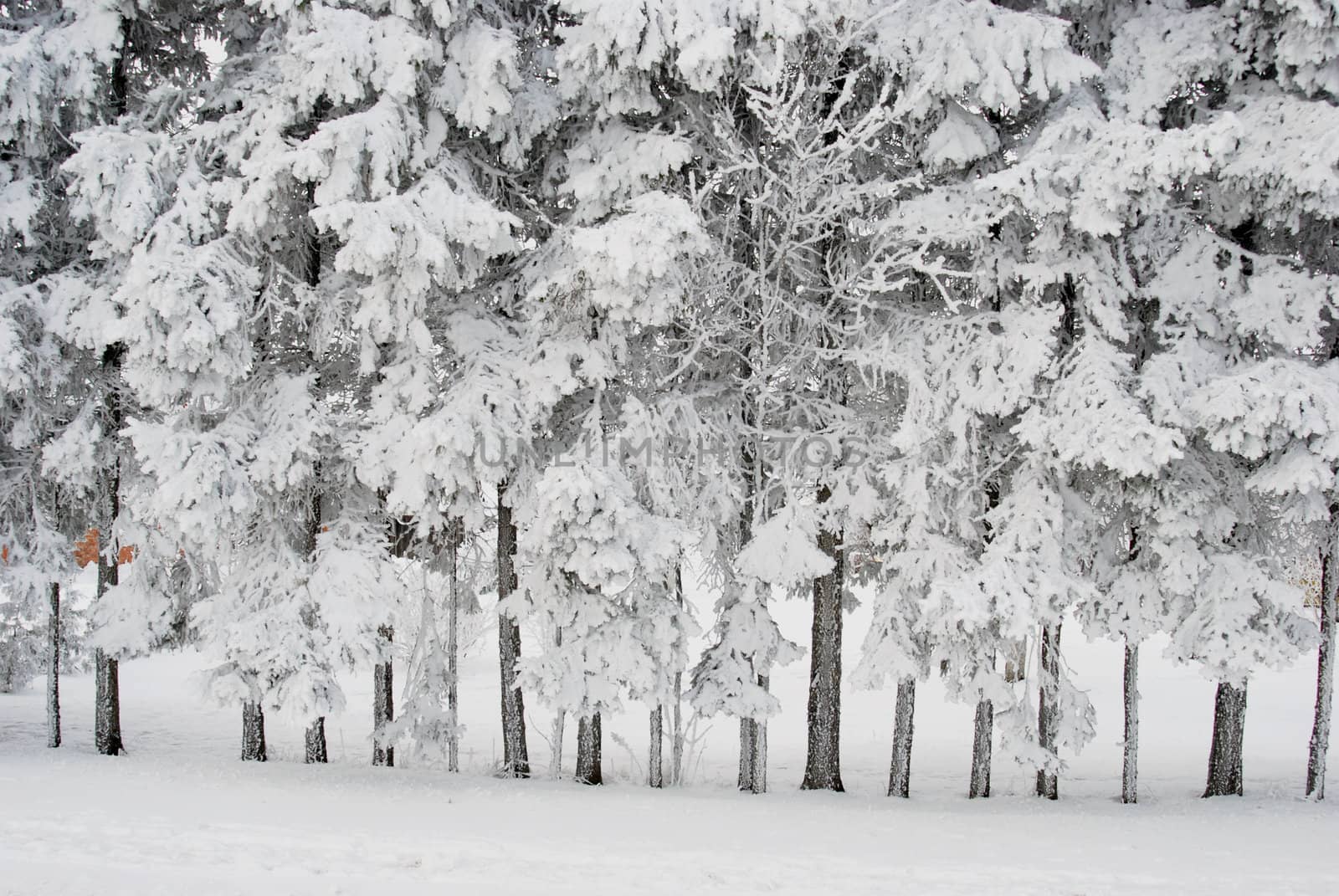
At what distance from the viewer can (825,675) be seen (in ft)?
40.2

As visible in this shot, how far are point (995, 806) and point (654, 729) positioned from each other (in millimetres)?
4322

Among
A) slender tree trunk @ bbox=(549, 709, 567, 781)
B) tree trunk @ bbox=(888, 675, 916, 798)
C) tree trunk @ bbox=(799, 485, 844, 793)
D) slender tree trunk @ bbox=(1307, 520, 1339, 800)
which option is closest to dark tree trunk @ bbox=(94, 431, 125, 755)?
slender tree trunk @ bbox=(549, 709, 567, 781)

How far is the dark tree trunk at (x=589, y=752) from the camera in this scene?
12695 mm

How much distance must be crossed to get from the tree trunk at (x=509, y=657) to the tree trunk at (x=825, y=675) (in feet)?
12.2

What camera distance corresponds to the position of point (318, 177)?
9.98 meters

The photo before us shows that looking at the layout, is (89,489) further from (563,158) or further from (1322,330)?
(1322,330)

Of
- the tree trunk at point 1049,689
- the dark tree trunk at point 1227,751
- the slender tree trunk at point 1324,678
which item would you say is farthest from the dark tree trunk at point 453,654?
the slender tree trunk at point 1324,678

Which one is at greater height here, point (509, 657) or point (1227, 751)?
point (509, 657)

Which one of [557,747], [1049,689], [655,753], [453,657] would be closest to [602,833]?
[655,753]

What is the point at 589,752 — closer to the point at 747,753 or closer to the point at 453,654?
the point at 747,753

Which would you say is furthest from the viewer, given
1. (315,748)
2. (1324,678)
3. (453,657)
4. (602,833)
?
(453,657)

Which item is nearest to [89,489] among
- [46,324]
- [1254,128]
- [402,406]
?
[46,324]

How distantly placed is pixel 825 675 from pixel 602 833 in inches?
161

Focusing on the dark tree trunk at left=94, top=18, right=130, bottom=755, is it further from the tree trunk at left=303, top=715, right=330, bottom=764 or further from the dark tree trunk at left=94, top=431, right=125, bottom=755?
the tree trunk at left=303, top=715, right=330, bottom=764
